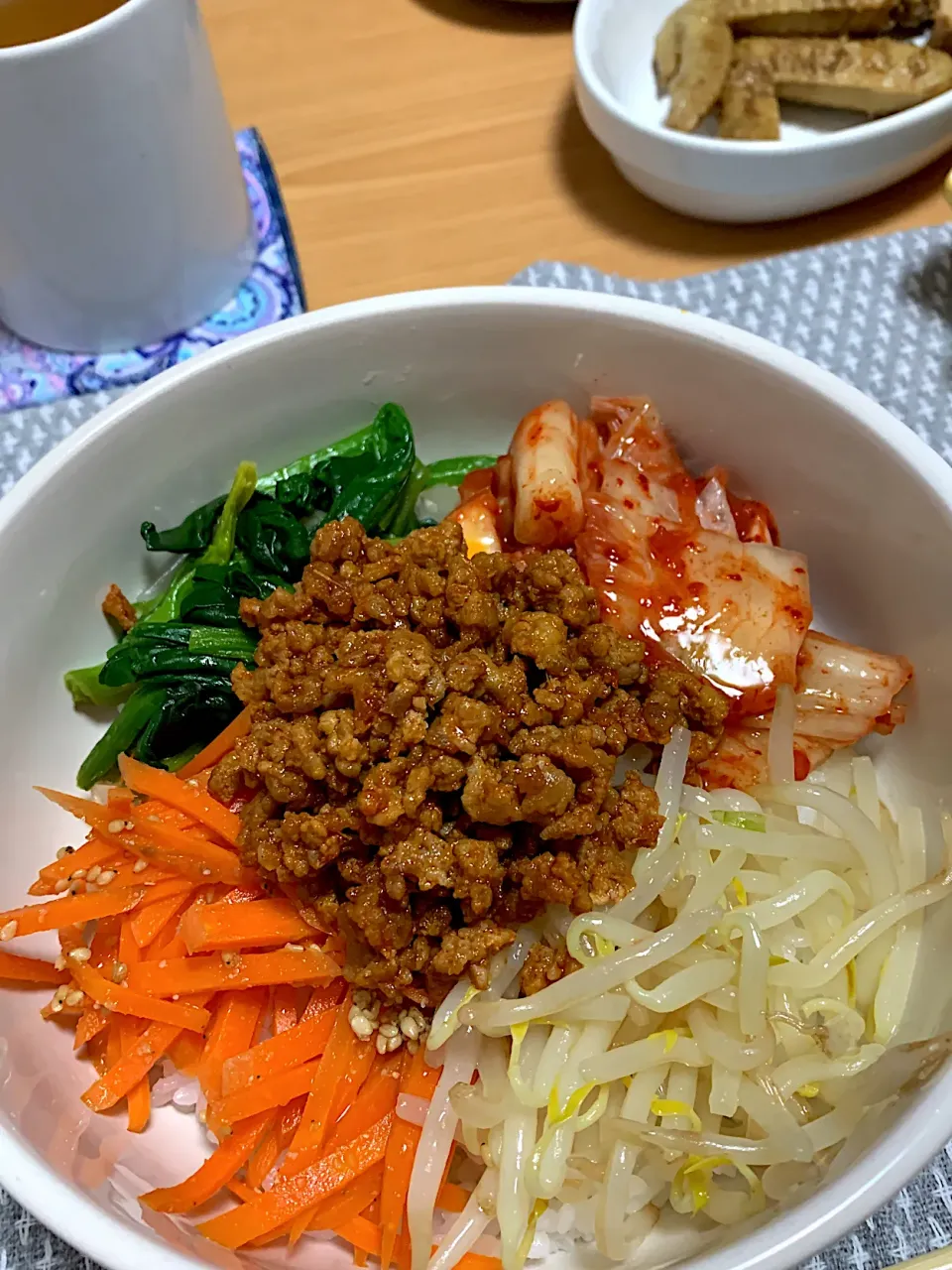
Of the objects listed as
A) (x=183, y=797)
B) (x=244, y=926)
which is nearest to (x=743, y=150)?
(x=183, y=797)

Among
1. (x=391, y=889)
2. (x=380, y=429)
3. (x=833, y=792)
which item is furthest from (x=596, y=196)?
(x=391, y=889)

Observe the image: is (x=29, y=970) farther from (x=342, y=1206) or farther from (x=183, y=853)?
(x=342, y=1206)

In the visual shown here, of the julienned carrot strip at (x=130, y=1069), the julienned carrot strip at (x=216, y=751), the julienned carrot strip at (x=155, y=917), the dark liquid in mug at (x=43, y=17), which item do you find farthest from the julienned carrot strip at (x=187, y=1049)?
the dark liquid in mug at (x=43, y=17)

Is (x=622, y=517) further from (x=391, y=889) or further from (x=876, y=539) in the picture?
(x=391, y=889)

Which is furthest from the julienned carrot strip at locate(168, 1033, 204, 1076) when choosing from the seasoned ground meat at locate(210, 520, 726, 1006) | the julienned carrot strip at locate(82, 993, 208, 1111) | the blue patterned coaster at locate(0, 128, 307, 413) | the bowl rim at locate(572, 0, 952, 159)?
the bowl rim at locate(572, 0, 952, 159)

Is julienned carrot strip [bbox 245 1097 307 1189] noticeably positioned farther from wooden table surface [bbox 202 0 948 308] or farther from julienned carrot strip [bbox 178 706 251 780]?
wooden table surface [bbox 202 0 948 308]

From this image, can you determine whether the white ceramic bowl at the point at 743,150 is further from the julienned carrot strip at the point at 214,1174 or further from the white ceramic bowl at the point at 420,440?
the julienned carrot strip at the point at 214,1174
